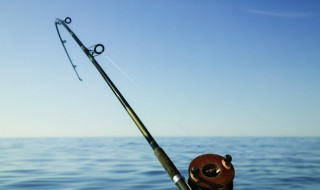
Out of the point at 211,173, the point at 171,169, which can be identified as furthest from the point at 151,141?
the point at 211,173

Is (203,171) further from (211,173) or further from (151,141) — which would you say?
(151,141)

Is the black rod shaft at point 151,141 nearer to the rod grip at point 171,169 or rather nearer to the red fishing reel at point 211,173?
the rod grip at point 171,169

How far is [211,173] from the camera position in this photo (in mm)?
2439

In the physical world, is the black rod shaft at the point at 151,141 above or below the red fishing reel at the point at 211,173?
above

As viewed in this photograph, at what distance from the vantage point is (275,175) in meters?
14.6

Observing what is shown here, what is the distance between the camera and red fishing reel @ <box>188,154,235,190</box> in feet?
7.72

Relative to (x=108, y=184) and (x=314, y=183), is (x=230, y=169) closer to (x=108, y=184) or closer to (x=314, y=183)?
(x=108, y=184)

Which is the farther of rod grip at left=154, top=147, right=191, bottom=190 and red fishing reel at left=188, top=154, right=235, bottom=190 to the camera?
red fishing reel at left=188, top=154, right=235, bottom=190

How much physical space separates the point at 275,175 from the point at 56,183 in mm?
9859

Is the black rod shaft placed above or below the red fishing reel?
above

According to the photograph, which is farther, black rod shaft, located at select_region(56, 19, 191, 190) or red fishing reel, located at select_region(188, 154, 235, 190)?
red fishing reel, located at select_region(188, 154, 235, 190)

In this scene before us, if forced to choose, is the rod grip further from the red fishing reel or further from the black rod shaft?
the red fishing reel

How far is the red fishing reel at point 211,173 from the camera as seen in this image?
92.7 inches

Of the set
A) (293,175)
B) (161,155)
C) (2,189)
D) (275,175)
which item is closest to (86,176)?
(2,189)
